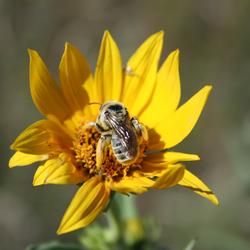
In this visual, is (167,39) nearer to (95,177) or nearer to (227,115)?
(227,115)

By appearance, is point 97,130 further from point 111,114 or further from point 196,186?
point 196,186

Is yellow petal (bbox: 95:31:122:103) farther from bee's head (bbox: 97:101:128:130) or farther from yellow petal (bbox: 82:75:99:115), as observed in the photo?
bee's head (bbox: 97:101:128:130)

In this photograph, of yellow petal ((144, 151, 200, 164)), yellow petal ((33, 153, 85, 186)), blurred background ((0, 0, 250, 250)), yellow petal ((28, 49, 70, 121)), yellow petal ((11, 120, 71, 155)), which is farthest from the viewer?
blurred background ((0, 0, 250, 250))

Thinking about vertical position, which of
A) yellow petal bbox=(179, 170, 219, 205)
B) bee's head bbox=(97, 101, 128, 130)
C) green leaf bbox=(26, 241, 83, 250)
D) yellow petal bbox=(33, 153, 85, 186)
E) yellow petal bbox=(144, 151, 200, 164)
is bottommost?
green leaf bbox=(26, 241, 83, 250)

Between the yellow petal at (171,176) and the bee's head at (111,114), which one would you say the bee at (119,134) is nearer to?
the bee's head at (111,114)

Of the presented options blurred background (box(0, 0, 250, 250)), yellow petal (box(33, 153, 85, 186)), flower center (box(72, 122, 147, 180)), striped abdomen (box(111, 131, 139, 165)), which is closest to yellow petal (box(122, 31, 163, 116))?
flower center (box(72, 122, 147, 180))

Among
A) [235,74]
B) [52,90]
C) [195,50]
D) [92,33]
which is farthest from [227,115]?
[52,90]

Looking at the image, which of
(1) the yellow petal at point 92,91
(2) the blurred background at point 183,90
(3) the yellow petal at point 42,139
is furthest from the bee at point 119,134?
(2) the blurred background at point 183,90
